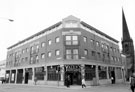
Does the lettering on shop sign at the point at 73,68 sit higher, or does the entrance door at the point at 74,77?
the lettering on shop sign at the point at 73,68

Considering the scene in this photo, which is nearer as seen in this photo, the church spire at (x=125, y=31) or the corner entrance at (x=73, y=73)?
the corner entrance at (x=73, y=73)

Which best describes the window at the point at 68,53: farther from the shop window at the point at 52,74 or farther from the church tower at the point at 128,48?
the church tower at the point at 128,48

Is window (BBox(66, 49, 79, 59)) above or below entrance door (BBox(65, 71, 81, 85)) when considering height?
above

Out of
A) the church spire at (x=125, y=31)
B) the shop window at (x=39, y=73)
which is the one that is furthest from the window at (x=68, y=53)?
the church spire at (x=125, y=31)

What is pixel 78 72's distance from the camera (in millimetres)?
26266

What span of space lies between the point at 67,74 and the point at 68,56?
11.2ft

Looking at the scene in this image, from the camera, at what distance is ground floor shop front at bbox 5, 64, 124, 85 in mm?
26031

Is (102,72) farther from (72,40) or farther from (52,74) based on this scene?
(52,74)

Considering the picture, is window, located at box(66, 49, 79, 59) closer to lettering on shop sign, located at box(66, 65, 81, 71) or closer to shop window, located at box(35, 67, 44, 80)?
lettering on shop sign, located at box(66, 65, 81, 71)

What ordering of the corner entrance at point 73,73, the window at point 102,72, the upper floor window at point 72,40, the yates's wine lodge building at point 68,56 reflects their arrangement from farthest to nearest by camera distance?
the window at point 102,72, the upper floor window at point 72,40, the yates's wine lodge building at point 68,56, the corner entrance at point 73,73

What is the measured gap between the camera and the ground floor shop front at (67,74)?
1025 inches

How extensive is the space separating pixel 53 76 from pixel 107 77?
47.0ft

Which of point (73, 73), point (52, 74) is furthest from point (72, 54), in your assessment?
point (52, 74)

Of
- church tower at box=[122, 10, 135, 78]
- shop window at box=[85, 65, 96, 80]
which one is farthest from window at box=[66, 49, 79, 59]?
church tower at box=[122, 10, 135, 78]
